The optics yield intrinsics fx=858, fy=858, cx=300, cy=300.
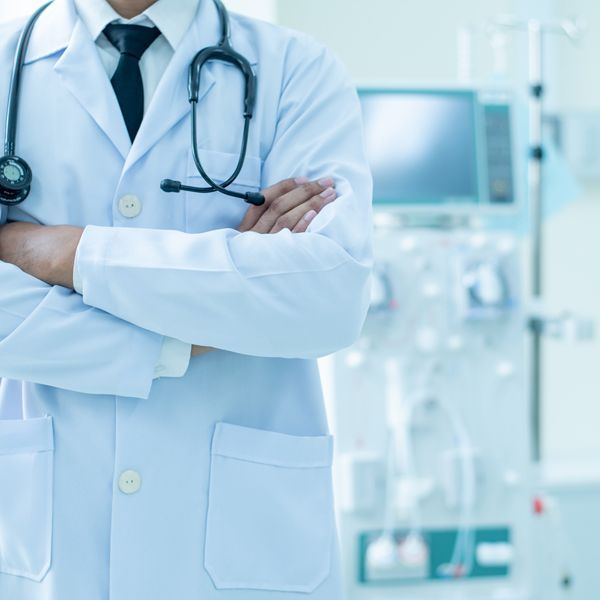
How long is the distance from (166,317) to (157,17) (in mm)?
441

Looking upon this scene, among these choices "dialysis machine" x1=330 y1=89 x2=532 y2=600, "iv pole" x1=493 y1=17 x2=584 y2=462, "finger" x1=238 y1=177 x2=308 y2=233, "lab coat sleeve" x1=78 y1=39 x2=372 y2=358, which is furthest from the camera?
"iv pole" x1=493 y1=17 x2=584 y2=462

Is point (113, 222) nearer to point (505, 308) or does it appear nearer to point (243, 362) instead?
point (243, 362)

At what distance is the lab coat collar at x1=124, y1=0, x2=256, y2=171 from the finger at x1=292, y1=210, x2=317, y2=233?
0.73 feet

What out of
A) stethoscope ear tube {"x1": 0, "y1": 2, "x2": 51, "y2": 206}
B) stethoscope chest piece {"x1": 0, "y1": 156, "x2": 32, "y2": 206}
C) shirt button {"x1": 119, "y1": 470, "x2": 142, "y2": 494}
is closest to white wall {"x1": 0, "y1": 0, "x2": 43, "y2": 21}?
→ stethoscope ear tube {"x1": 0, "y1": 2, "x2": 51, "y2": 206}

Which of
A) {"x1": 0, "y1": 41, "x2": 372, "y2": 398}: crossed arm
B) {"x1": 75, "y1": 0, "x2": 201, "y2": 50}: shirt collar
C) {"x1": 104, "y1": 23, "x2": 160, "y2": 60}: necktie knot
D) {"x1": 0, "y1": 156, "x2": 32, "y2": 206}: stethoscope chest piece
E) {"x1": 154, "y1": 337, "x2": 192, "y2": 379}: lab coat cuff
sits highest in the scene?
{"x1": 75, "y1": 0, "x2": 201, "y2": 50}: shirt collar

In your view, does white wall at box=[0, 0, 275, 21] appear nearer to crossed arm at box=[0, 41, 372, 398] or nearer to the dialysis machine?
the dialysis machine

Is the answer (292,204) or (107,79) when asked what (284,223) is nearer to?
(292,204)

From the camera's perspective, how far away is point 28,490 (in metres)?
1.10

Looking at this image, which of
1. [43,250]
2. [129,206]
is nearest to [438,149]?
[129,206]

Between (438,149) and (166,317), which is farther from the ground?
(438,149)

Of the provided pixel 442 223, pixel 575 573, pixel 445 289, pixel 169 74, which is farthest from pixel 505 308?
pixel 169 74

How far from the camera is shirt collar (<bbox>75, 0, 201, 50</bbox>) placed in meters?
1.20

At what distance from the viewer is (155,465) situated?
110 cm

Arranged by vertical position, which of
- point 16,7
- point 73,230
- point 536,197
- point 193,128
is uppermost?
point 16,7
